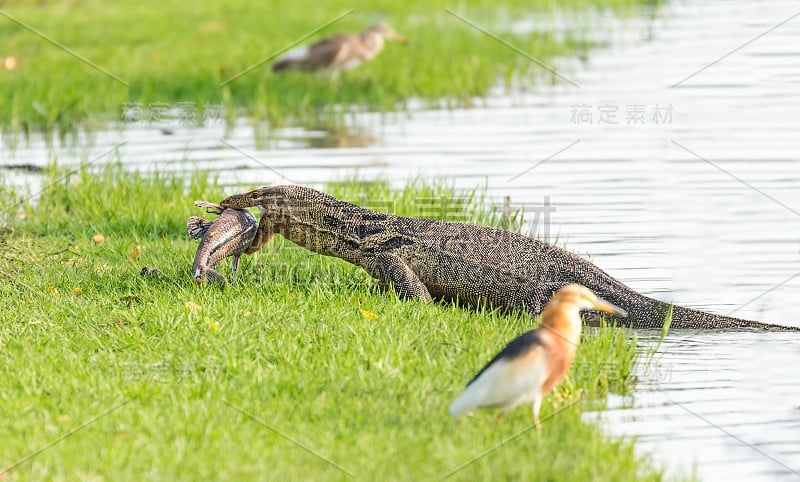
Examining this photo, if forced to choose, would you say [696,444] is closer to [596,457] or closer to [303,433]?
[596,457]

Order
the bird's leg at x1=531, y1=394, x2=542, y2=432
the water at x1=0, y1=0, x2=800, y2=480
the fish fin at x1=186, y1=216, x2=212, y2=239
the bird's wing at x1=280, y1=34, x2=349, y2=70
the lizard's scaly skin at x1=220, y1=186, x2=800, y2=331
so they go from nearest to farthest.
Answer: the bird's leg at x1=531, y1=394, x2=542, y2=432 < the water at x1=0, y1=0, x2=800, y2=480 < the lizard's scaly skin at x1=220, y1=186, x2=800, y2=331 < the fish fin at x1=186, y1=216, x2=212, y2=239 < the bird's wing at x1=280, y1=34, x2=349, y2=70

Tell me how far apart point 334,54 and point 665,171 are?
5154mm

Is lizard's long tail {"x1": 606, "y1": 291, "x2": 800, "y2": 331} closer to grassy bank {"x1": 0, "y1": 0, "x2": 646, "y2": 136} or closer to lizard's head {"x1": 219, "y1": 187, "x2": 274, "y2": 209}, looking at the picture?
lizard's head {"x1": 219, "y1": 187, "x2": 274, "y2": 209}

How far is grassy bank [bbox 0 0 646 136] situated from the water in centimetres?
62

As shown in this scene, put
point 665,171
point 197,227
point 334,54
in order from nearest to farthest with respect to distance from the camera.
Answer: point 197,227 < point 665,171 < point 334,54

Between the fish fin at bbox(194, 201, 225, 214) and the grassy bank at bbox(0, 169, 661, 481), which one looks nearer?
the grassy bank at bbox(0, 169, 661, 481)

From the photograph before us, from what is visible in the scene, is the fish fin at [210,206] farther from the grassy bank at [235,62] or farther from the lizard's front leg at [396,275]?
the grassy bank at [235,62]

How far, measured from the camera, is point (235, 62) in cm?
1595

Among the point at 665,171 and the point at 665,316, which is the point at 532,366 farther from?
the point at 665,171

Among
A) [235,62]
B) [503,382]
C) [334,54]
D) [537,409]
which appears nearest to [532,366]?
Answer: [503,382]

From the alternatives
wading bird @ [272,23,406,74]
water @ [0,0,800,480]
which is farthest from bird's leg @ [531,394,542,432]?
wading bird @ [272,23,406,74]

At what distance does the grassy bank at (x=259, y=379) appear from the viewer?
195 inches

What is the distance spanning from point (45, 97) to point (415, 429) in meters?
10.5

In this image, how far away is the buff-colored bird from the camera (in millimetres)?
4934
